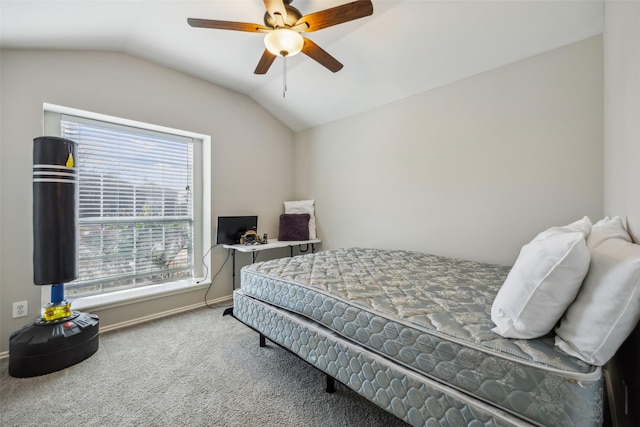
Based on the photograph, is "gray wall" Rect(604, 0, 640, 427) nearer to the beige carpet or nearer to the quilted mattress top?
the quilted mattress top

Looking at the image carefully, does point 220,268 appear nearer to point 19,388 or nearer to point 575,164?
point 19,388

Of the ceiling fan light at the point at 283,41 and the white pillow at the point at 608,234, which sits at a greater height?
the ceiling fan light at the point at 283,41

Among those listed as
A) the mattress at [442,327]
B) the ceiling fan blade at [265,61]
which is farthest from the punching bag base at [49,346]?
the ceiling fan blade at [265,61]

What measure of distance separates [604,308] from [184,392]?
7.02 ft

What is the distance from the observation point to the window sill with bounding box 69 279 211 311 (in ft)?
8.29

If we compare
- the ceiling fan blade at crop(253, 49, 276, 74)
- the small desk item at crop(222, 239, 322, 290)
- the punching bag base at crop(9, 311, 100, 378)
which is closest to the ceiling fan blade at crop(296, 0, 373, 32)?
the ceiling fan blade at crop(253, 49, 276, 74)

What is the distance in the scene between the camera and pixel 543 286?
918mm

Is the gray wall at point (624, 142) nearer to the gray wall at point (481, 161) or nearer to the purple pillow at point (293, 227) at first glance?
the gray wall at point (481, 161)

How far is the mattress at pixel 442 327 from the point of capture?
85 centimetres

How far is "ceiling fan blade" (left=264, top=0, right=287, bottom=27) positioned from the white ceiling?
0.50 m

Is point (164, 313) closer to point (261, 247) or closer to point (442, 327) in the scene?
point (261, 247)

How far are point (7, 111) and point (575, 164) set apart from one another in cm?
454

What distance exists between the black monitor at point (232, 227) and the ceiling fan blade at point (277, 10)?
88.9 inches

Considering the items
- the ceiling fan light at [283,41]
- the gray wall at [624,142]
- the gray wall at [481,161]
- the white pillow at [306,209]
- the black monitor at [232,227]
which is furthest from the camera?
the white pillow at [306,209]
